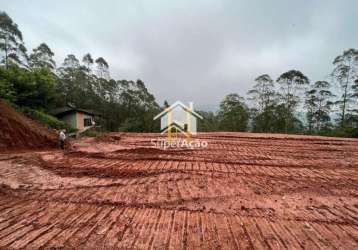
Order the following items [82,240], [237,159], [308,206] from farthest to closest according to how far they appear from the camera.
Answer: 1. [237,159]
2. [308,206]
3. [82,240]

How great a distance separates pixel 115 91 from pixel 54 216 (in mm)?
28786

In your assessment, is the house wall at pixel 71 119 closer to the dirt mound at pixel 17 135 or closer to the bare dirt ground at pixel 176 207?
the dirt mound at pixel 17 135

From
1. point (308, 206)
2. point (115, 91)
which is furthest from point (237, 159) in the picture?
point (115, 91)

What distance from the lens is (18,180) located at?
5.05 m

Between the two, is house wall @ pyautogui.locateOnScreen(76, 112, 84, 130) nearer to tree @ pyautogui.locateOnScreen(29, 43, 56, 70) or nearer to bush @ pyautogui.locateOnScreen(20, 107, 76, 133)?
bush @ pyautogui.locateOnScreen(20, 107, 76, 133)

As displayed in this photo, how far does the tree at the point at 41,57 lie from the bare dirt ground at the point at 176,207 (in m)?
22.7

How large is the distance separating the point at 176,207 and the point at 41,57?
92.4 ft

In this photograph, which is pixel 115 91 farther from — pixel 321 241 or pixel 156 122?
pixel 321 241

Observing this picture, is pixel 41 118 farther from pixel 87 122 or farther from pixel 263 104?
pixel 263 104

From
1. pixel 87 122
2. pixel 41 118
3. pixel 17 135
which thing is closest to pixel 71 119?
pixel 87 122

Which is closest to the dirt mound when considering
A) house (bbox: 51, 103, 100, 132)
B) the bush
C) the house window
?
the bush

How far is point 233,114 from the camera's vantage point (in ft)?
96.4

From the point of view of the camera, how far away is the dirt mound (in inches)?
344

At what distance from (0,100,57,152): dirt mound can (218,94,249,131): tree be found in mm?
23153
